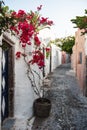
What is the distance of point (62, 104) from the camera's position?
1002cm

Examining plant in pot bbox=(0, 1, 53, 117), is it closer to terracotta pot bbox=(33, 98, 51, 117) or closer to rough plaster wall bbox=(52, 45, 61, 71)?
terracotta pot bbox=(33, 98, 51, 117)

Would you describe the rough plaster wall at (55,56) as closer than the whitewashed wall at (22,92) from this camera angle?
No

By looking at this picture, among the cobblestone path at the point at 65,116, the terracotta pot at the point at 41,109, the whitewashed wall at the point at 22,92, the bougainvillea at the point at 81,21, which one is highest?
the bougainvillea at the point at 81,21

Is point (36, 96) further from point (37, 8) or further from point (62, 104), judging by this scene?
point (37, 8)

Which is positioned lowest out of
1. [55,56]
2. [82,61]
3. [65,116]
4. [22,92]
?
[65,116]

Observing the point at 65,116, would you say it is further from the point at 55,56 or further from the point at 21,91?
the point at 55,56

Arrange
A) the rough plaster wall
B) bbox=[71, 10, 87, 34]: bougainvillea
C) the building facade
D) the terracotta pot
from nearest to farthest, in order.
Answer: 1. bbox=[71, 10, 87, 34]: bougainvillea
2. the terracotta pot
3. the building facade
4. the rough plaster wall

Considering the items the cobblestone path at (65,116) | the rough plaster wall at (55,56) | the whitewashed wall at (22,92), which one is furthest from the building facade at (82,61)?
the rough plaster wall at (55,56)

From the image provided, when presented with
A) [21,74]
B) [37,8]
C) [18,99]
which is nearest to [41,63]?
[21,74]

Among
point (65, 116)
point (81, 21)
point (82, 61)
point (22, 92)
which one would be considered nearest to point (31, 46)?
point (22, 92)

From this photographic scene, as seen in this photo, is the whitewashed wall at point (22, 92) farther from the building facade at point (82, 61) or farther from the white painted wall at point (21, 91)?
the building facade at point (82, 61)

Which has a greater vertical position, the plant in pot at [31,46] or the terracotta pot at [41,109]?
the plant in pot at [31,46]

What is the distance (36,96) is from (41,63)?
142 cm

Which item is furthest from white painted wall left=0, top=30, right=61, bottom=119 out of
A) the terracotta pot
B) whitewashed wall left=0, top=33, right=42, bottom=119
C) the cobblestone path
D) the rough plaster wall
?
the rough plaster wall
